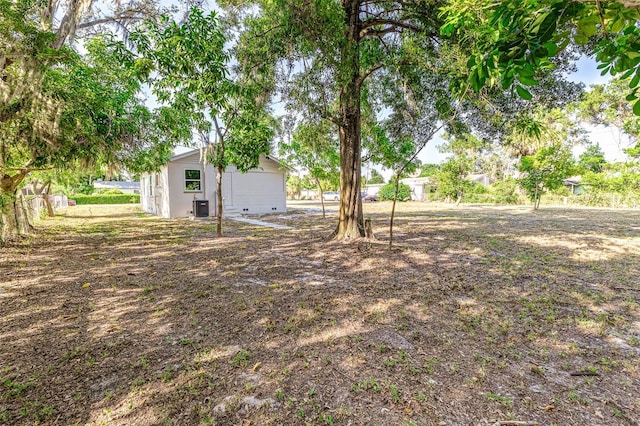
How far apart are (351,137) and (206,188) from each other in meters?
10.2

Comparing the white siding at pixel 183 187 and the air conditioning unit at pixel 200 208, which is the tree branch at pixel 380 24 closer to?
the air conditioning unit at pixel 200 208

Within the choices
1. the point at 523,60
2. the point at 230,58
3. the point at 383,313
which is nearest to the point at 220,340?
the point at 383,313

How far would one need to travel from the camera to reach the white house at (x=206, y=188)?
46.2 ft

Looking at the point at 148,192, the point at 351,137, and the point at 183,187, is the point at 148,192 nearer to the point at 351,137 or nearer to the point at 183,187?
the point at 183,187

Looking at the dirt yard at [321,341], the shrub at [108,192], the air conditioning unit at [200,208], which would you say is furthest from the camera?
the shrub at [108,192]

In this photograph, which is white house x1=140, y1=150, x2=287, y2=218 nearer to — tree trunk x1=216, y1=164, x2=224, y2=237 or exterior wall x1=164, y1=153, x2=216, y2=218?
exterior wall x1=164, y1=153, x2=216, y2=218

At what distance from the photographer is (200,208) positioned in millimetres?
13859

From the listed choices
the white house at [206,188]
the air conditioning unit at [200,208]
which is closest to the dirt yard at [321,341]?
the air conditioning unit at [200,208]

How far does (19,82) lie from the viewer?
14.3ft

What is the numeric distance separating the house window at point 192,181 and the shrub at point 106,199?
18.4m

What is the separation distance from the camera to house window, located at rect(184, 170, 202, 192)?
14.4 metres

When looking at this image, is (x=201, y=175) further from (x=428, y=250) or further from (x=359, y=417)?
(x=359, y=417)

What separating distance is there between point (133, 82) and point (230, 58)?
2.69 metres

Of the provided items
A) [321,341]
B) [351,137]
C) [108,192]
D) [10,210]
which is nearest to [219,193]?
[351,137]
